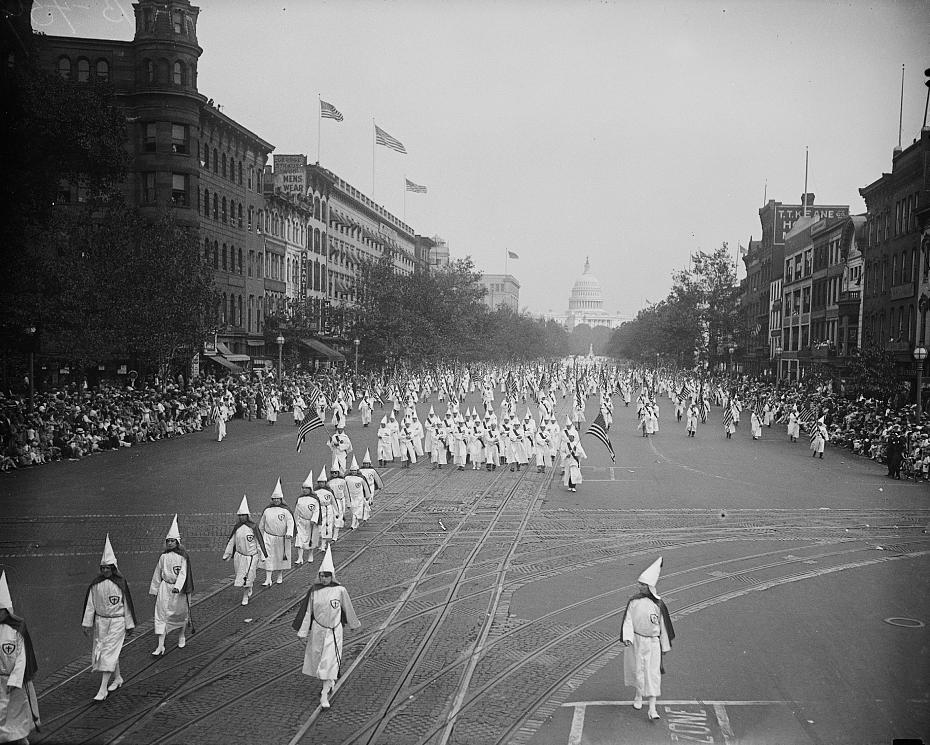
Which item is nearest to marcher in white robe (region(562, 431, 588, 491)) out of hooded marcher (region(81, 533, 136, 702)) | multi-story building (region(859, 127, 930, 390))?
hooded marcher (region(81, 533, 136, 702))

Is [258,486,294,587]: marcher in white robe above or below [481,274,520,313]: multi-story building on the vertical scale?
below

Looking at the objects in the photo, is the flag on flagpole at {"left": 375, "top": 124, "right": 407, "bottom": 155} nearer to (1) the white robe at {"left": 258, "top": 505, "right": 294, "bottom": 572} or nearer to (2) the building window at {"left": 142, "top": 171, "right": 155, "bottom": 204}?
(2) the building window at {"left": 142, "top": 171, "right": 155, "bottom": 204}

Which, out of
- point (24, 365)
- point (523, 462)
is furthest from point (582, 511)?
point (24, 365)

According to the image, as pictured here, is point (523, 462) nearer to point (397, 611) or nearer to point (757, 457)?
point (757, 457)

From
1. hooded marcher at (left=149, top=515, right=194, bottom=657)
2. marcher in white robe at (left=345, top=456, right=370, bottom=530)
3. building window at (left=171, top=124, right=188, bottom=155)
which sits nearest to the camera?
hooded marcher at (left=149, top=515, right=194, bottom=657)

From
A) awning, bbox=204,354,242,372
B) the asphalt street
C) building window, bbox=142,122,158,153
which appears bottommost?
the asphalt street

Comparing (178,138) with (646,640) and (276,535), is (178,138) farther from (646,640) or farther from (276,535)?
(646,640)

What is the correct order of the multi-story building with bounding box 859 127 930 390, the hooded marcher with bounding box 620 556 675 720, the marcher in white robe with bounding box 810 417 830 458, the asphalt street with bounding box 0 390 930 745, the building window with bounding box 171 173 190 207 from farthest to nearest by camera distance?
the building window with bounding box 171 173 190 207, the multi-story building with bounding box 859 127 930 390, the marcher in white robe with bounding box 810 417 830 458, the hooded marcher with bounding box 620 556 675 720, the asphalt street with bounding box 0 390 930 745

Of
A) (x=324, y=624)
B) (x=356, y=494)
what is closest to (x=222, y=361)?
(x=356, y=494)
